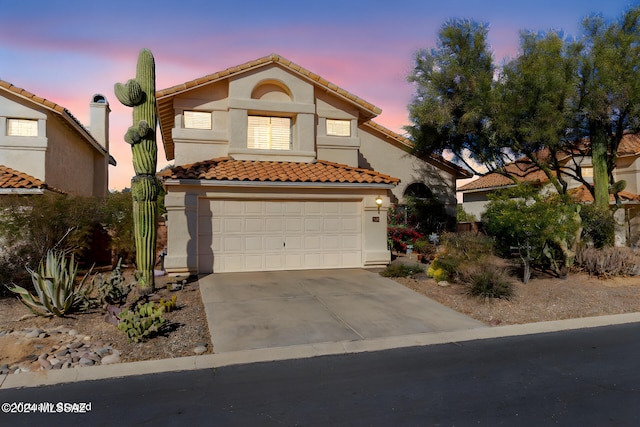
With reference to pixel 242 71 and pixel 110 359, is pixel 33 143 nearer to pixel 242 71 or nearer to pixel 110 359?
pixel 242 71

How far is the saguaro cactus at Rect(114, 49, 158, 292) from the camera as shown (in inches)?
375

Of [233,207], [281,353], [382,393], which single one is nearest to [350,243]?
[233,207]

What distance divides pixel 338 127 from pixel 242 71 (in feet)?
13.2

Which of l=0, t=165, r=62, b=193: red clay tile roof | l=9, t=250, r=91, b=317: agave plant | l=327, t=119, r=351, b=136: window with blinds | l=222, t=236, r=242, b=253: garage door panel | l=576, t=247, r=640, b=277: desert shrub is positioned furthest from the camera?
l=327, t=119, r=351, b=136: window with blinds

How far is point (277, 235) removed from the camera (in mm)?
12844

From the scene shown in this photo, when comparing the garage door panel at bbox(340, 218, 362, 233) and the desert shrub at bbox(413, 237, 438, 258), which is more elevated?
the garage door panel at bbox(340, 218, 362, 233)

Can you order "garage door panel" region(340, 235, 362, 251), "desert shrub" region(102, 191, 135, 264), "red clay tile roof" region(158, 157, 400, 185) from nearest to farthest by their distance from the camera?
"red clay tile roof" region(158, 157, 400, 185), "desert shrub" region(102, 191, 135, 264), "garage door panel" region(340, 235, 362, 251)

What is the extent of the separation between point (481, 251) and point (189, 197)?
7985mm

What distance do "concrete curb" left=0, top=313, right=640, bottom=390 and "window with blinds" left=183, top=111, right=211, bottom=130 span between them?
32.9ft

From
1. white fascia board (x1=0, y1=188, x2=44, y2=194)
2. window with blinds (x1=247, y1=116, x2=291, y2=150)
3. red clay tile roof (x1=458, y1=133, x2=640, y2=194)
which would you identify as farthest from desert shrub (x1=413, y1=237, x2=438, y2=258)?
white fascia board (x1=0, y1=188, x2=44, y2=194)

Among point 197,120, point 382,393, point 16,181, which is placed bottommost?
point 382,393

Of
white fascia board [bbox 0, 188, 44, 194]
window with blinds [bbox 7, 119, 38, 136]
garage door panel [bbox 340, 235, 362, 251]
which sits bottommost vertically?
garage door panel [bbox 340, 235, 362, 251]

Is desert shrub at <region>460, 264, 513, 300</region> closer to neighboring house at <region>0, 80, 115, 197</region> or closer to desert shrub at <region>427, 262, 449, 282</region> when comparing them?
desert shrub at <region>427, 262, 449, 282</region>

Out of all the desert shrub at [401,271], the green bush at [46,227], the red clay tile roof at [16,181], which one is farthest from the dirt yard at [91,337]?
the red clay tile roof at [16,181]
